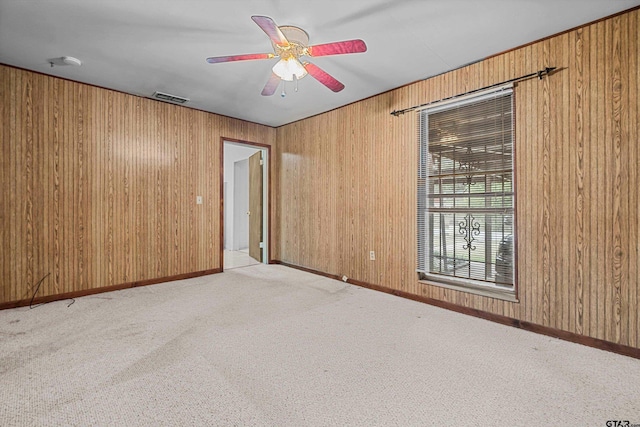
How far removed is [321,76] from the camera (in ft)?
8.23

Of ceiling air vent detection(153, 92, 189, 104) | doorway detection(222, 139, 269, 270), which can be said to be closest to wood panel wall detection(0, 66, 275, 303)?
ceiling air vent detection(153, 92, 189, 104)

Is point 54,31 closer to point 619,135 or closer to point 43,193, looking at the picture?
point 43,193

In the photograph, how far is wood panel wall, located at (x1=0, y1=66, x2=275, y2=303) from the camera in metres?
3.21

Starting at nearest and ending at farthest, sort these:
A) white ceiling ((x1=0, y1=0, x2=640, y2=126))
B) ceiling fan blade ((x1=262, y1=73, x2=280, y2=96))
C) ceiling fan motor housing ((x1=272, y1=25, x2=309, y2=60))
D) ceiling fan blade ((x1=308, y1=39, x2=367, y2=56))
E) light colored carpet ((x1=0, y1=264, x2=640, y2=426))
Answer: light colored carpet ((x1=0, y1=264, x2=640, y2=426)) → ceiling fan blade ((x1=308, y1=39, x2=367, y2=56)) → white ceiling ((x1=0, y1=0, x2=640, y2=126)) → ceiling fan motor housing ((x1=272, y1=25, x2=309, y2=60)) → ceiling fan blade ((x1=262, y1=73, x2=280, y2=96))

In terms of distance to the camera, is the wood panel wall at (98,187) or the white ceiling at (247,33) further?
the wood panel wall at (98,187)

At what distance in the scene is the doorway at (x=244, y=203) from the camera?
560cm

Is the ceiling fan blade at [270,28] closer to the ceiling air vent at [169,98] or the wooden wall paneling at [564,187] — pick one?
the wooden wall paneling at [564,187]

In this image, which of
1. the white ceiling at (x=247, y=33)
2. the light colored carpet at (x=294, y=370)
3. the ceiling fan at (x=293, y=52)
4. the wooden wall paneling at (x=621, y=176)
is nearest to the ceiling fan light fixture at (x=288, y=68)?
the ceiling fan at (x=293, y=52)

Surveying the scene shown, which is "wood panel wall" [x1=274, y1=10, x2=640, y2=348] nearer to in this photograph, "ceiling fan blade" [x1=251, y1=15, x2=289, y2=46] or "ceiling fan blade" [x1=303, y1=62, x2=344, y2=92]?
"ceiling fan blade" [x1=303, y1=62, x2=344, y2=92]

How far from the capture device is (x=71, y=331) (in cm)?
259

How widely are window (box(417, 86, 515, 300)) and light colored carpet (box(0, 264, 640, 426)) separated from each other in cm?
51

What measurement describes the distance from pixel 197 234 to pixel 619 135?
4911 mm

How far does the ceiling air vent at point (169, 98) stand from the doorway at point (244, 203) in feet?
3.05

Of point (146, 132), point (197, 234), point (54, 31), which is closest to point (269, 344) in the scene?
point (197, 234)
